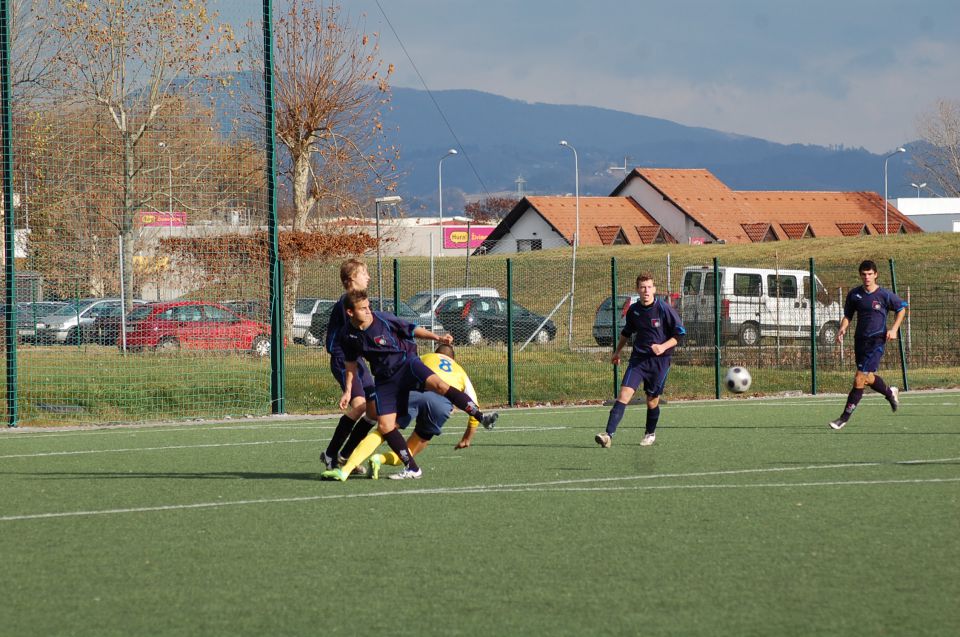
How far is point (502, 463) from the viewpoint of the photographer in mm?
11312

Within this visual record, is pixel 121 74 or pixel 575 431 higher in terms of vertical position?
pixel 121 74

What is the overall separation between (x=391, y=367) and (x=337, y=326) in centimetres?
66

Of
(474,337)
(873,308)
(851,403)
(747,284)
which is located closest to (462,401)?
(851,403)

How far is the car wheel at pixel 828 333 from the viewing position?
76.8ft

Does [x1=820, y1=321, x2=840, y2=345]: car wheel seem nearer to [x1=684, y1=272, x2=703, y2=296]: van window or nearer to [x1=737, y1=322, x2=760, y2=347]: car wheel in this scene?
[x1=737, y1=322, x2=760, y2=347]: car wheel

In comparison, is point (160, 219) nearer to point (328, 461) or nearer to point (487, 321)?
point (487, 321)

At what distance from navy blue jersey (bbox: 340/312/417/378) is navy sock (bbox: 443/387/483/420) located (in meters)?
0.41

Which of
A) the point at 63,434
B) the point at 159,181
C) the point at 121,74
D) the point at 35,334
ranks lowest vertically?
the point at 63,434

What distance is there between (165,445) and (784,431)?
6.77 meters

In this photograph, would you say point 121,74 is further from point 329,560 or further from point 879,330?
point 329,560

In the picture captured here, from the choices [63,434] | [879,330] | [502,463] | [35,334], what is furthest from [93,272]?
[879,330]

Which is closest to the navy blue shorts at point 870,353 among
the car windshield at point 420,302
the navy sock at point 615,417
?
the navy sock at point 615,417

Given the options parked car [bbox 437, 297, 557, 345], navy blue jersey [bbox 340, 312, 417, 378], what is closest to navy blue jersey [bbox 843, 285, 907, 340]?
navy blue jersey [bbox 340, 312, 417, 378]

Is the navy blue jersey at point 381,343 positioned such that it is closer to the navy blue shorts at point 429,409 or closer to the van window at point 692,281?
the navy blue shorts at point 429,409
